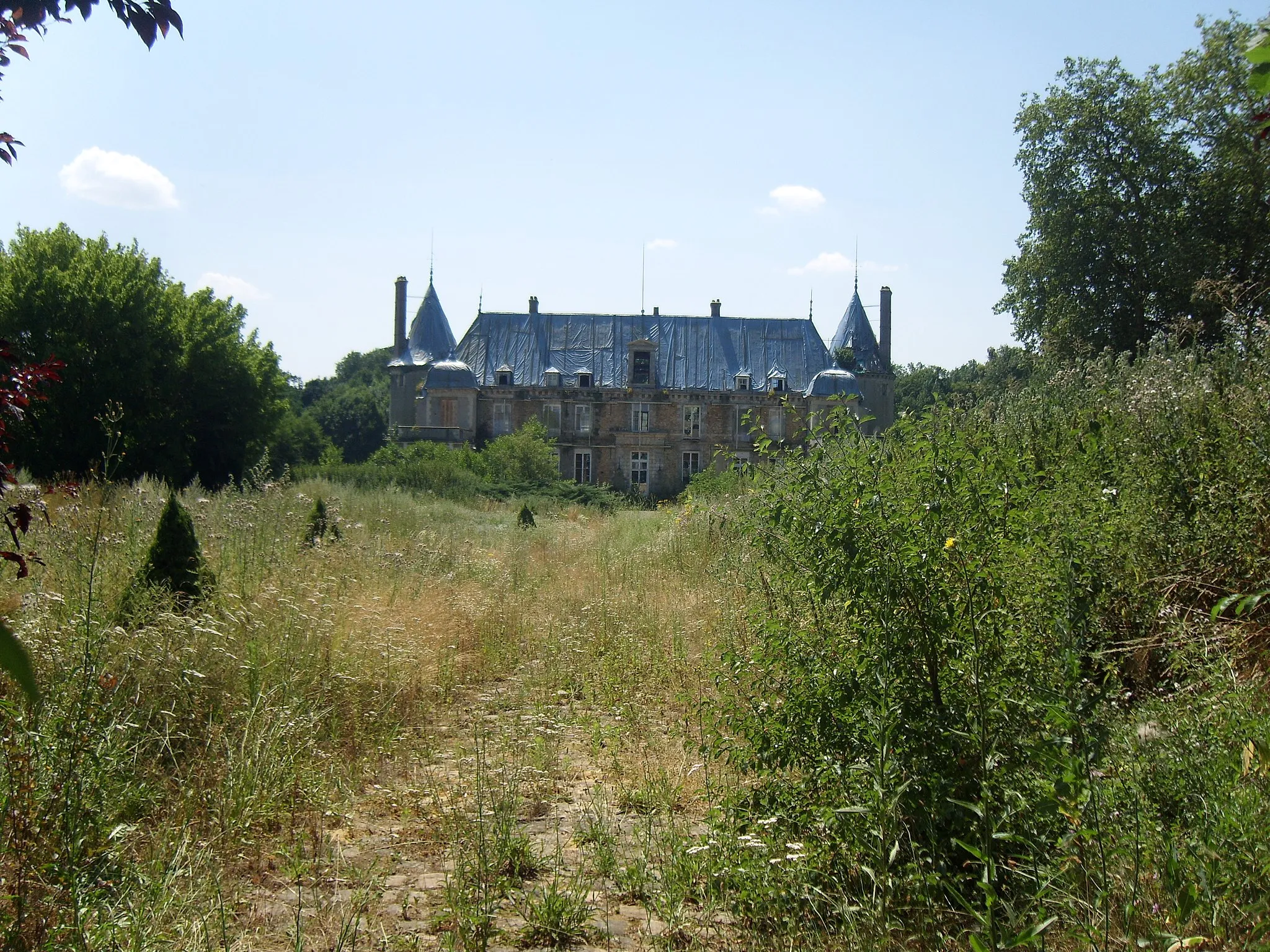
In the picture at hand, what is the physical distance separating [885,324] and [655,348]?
9.96 meters

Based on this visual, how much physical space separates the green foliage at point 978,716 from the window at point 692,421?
119ft

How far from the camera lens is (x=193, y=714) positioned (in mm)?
4855

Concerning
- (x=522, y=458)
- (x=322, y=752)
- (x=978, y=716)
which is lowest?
(x=322, y=752)

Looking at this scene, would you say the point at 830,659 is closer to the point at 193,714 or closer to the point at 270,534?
the point at 193,714

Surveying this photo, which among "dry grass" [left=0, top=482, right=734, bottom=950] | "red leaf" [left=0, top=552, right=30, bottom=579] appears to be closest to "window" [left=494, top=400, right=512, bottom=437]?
"dry grass" [left=0, top=482, right=734, bottom=950]

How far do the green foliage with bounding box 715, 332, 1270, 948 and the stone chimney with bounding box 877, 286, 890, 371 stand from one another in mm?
39462

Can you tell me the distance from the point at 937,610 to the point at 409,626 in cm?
461

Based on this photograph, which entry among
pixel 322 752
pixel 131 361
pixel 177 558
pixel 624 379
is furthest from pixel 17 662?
pixel 624 379

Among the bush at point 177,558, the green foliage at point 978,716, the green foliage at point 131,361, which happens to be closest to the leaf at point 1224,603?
the green foliage at point 978,716

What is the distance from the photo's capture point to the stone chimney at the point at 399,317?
4325 centimetres

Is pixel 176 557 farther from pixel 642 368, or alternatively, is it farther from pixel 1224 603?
pixel 642 368

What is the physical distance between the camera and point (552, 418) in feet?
133

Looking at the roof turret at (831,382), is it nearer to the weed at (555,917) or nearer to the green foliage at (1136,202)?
the green foliage at (1136,202)

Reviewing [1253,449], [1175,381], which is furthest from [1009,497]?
[1175,381]
